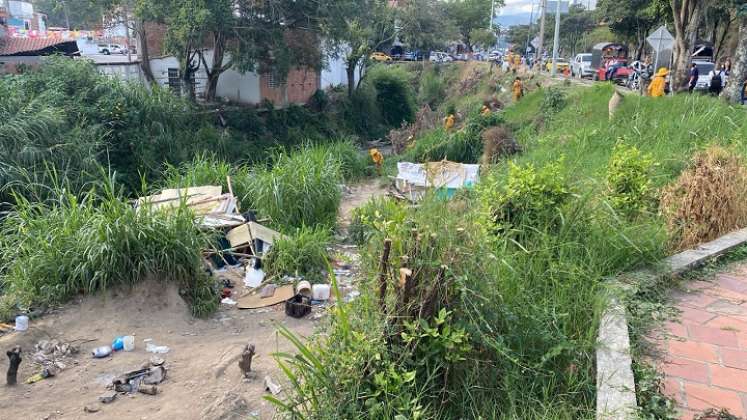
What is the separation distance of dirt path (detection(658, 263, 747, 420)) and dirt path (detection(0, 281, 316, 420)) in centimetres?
239

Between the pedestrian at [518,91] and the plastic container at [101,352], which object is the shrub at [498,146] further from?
the plastic container at [101,352]

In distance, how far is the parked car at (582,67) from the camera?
27.7 meters

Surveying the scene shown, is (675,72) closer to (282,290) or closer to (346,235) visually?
(346,235)

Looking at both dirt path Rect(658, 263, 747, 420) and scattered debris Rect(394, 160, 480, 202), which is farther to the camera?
scattered debris Rect(394, 160, 480, 202)

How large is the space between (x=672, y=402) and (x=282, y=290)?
15.1ft

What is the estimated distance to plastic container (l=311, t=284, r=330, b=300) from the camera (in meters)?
6.16

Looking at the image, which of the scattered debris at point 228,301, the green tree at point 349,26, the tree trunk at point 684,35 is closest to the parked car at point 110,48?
the green tree at point 349,26

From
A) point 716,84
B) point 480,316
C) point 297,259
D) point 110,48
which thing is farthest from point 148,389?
point 110,48

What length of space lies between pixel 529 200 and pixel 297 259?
3.51 metres

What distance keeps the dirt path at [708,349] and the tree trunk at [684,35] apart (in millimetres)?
12392

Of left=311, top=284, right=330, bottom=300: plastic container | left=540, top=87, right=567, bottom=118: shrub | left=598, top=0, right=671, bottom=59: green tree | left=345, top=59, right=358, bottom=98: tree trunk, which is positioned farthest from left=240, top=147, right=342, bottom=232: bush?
left=598, top=0, right=671, bottom=59: green tree

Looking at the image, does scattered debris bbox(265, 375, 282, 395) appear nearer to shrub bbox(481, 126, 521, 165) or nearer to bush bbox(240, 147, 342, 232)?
bush bbox(240, 147, 342, 232)

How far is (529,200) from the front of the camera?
3777 mm

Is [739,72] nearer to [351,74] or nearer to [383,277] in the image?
[383,277]
